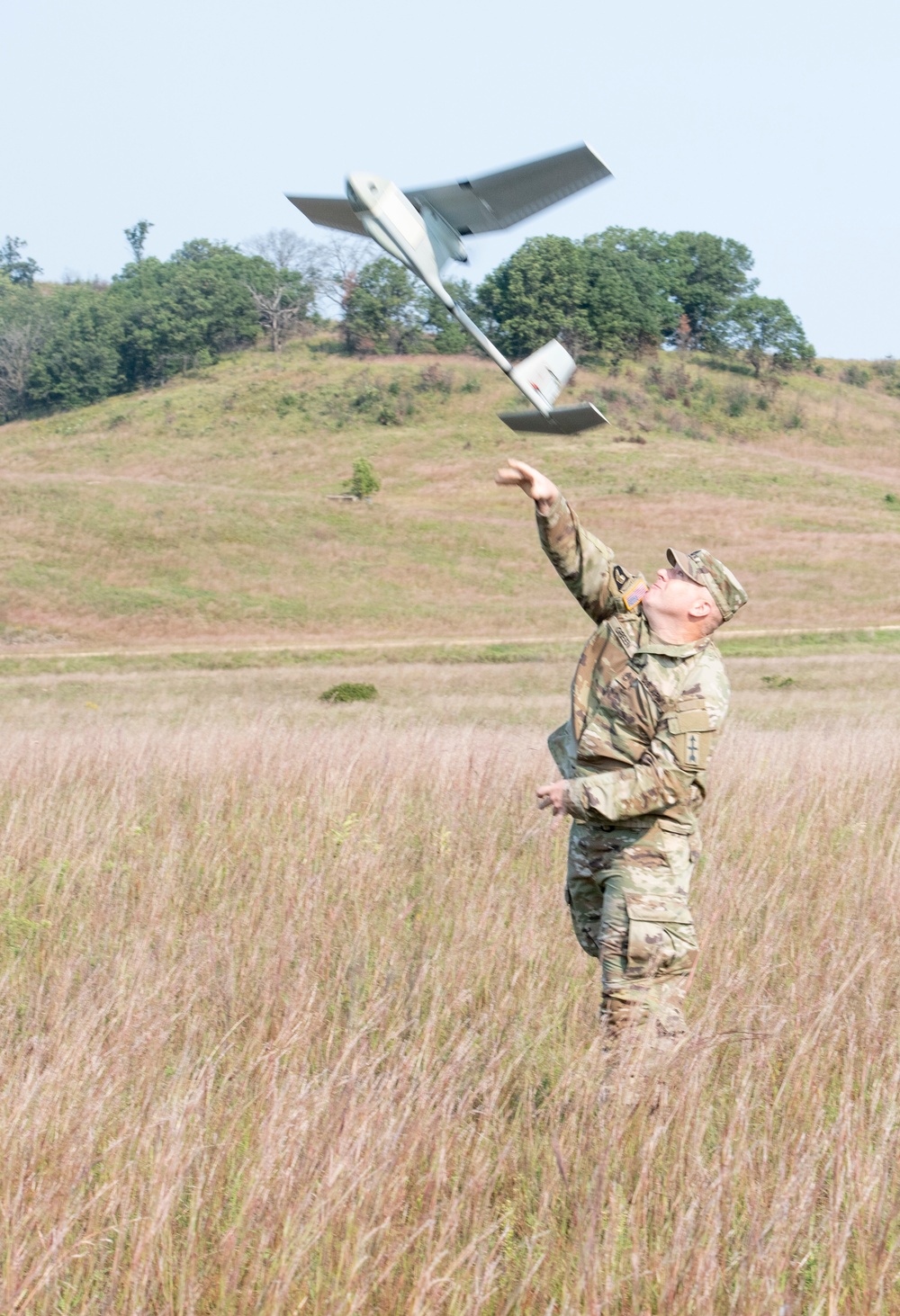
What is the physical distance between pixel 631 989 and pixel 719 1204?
108 centimetres

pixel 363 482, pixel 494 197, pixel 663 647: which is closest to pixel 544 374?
pixel 494 197

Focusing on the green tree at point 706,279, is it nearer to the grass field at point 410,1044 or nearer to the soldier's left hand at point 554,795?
the grass field at point 410,1044

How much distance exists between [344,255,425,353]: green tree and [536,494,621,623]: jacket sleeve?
310ft

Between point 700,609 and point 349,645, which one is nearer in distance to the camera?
point 700,609

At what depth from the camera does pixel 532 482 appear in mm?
4270

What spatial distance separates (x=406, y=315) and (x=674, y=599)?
99.7 meters

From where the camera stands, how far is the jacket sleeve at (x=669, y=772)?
3.92m

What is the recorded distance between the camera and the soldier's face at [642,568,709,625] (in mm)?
4266

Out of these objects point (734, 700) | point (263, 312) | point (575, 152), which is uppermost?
point (263, 312)

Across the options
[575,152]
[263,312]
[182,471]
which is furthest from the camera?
[263,312]

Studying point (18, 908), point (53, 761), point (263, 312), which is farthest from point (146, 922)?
point (263, 312)

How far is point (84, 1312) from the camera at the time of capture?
259 centimetres

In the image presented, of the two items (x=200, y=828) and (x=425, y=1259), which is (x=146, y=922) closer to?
(x=200, y=828)

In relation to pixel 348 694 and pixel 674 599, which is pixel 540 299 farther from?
pixel 674 599
